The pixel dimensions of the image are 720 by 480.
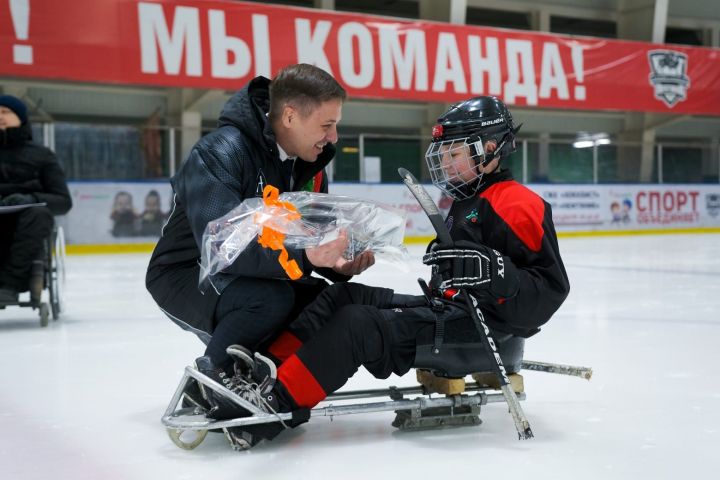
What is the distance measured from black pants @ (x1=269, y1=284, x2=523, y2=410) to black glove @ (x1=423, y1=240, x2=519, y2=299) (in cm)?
15

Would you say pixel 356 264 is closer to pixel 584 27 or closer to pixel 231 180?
pixel 231 180

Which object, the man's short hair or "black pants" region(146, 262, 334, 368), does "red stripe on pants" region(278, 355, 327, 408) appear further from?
the man's short hair

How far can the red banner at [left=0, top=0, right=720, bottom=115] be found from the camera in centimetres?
1039

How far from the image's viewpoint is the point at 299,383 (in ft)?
6.43

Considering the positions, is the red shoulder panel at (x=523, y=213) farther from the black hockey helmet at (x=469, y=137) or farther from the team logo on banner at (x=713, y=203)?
the team logo on banner at (x=713, y=203)

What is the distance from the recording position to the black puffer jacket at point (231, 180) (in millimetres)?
1940

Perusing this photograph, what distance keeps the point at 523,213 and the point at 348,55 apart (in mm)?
10527

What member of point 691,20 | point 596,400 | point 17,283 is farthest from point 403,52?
point 596,400

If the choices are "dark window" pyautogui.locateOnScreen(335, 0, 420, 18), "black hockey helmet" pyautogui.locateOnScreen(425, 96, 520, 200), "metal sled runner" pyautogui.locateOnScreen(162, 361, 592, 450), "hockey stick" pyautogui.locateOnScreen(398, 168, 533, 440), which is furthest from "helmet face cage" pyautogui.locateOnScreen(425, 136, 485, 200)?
"dark window" pyautogui.locateOnScreen(335, 0, 420, 18)

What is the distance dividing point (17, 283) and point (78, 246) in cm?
594

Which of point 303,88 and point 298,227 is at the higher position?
point 303,88

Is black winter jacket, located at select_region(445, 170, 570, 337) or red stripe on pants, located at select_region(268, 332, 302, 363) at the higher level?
black winter jacket, located at select_region(445, 170, 570, 337)

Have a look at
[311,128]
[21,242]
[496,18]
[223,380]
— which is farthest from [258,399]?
[496,18]

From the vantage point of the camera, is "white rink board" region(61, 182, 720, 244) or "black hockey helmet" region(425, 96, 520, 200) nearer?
"black hockey helmet" region(425, 96, 520, 200)
